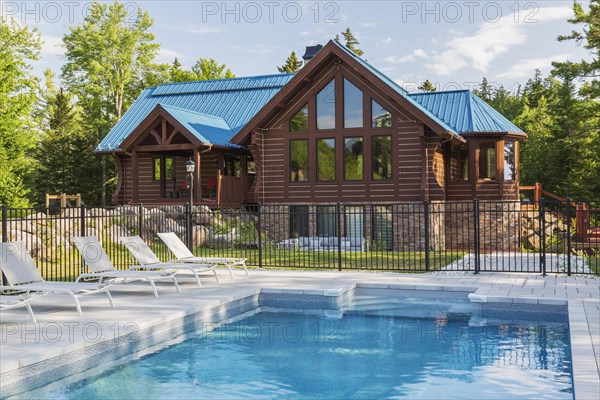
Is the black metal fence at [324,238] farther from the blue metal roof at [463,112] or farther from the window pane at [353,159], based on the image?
the blue metal roof at [463,112]

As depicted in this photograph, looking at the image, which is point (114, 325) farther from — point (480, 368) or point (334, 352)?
point (480, 368)

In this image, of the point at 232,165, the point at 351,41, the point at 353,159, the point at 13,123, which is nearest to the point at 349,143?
the point at 353,159

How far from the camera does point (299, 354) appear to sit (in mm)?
8570

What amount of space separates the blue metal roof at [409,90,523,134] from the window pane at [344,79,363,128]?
4038 mm

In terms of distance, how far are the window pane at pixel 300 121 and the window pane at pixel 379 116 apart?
279cm

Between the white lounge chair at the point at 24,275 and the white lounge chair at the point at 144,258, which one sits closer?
the white lounge chair at the point at 24,275

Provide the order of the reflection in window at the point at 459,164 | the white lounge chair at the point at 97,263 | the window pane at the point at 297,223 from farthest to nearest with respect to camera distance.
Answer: the reflection in window at the point at 459,164
the window pane at the point at 297,223
the white lounge chair at the point at 97,263

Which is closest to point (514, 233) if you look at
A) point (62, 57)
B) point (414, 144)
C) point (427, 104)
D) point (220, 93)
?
point (414, 144)

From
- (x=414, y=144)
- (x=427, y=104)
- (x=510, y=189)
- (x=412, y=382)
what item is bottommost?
(x=412, y=382)

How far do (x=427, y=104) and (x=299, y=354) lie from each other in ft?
69.0

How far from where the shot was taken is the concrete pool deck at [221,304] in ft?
23.4

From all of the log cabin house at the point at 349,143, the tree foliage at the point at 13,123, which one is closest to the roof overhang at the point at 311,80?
the log cabin house at the point at 349,143

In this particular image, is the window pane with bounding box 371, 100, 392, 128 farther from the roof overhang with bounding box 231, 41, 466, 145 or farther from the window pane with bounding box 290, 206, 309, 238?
the window pane with bounding box 290, 206, 309, 238

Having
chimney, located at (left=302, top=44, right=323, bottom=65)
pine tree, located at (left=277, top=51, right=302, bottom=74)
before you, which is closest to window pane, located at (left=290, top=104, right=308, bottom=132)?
chimney, located at (left=302, top=44, right=323, bottom=65)
